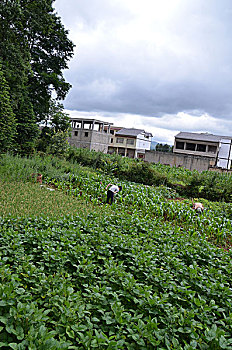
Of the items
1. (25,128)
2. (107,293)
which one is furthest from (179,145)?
(107,293)

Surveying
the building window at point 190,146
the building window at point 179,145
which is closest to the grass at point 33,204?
the building window at point 190,146

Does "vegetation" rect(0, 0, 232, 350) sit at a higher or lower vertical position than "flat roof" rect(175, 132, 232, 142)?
→ lower

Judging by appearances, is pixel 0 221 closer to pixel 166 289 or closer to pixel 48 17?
pixel 166 289

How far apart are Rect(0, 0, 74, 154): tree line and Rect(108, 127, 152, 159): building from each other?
86.7 ft

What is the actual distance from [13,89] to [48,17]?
4.22 meters

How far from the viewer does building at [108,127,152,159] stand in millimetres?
44188

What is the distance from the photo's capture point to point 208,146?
117 feet

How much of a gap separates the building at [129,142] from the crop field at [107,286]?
128 feet

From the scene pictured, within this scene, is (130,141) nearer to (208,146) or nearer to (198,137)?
(198,137)

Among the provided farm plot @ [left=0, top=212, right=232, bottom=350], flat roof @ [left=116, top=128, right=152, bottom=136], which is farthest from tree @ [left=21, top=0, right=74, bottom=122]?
flat roof @ [left=116, top=128, right=152, bottom=136]

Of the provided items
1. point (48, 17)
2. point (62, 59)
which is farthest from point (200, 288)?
point (62, 59)

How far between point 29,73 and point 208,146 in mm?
28084

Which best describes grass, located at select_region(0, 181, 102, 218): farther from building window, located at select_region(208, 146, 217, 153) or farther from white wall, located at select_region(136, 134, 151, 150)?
white wall, located at select_region(136, 134, 151, 150)

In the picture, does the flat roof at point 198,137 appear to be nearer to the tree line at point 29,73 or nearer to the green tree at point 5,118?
the tree line at point 29,73
